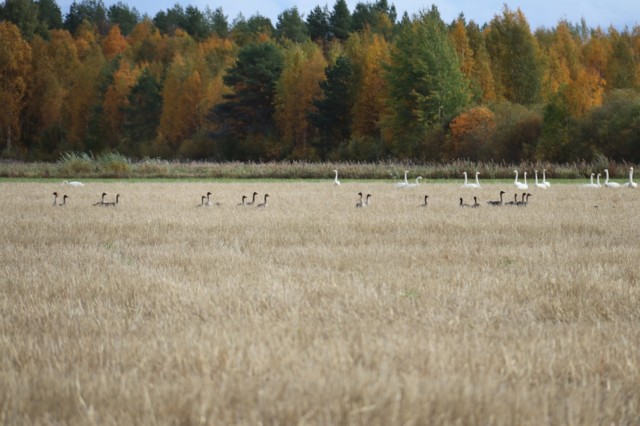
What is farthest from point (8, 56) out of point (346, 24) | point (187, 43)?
point (346, 24)

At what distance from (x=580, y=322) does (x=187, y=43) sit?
13589 cm

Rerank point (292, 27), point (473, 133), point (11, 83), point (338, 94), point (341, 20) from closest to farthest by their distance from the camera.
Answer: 1. point (473, 133)
2. point (338, 94)
3. point (11, 83)
4. point (341, 20)
5. point (292, 27)

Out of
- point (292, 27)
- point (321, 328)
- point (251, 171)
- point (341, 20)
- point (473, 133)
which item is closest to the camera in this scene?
point (321, 328)

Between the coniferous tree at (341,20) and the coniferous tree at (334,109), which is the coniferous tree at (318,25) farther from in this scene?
the coniferous tree at (334,109)

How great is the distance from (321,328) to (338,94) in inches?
3145

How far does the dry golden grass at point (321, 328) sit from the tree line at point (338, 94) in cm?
4471

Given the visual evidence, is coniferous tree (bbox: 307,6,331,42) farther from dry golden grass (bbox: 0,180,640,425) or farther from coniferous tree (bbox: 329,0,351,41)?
dry golden grass (bbox: 0,180,640,425)

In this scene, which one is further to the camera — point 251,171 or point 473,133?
point 473,133

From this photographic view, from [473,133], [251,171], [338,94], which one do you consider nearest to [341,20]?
[338,94]

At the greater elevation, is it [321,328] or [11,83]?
[11,83]

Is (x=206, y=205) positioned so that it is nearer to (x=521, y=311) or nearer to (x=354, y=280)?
(x=354, y=280)

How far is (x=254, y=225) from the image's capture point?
1536 centimetres

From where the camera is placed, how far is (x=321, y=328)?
5.93m

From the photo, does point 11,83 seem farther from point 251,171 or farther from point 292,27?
point 251,171
